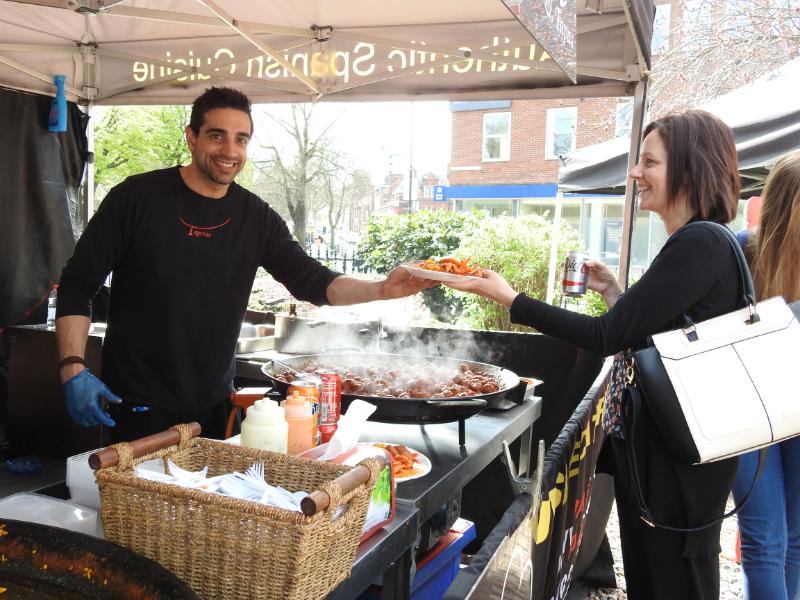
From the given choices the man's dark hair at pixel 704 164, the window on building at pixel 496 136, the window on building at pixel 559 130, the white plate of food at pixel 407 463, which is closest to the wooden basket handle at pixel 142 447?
the white plate of food at pixel 407 463

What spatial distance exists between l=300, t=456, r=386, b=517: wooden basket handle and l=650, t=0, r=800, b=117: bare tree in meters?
11.8

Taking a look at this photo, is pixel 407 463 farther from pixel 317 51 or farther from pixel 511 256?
pixel 511 256

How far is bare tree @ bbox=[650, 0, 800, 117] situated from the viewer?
11.2m

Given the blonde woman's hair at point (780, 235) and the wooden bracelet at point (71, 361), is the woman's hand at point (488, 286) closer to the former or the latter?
the blonde woman's hair at point (780, 235)

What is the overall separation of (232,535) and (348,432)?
1.84 feet

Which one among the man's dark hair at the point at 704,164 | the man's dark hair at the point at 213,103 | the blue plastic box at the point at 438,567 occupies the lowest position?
the blue plastic box at the point at 438,567

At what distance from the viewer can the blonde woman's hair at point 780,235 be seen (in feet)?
8.71

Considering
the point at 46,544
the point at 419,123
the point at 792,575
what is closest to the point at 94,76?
the point at 46,544

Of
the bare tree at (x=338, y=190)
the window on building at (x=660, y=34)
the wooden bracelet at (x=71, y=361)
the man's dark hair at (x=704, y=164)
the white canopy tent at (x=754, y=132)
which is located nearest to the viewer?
the man's dark hair at (x=704, y=164)

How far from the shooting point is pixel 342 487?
1.23 m

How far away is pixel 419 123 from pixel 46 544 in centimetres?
2923

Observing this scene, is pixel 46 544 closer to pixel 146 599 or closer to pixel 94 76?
pixel 146 599

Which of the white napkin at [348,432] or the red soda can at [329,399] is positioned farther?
the red soda can at [329,399]

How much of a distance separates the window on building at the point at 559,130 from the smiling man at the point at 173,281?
2155 centimetres
